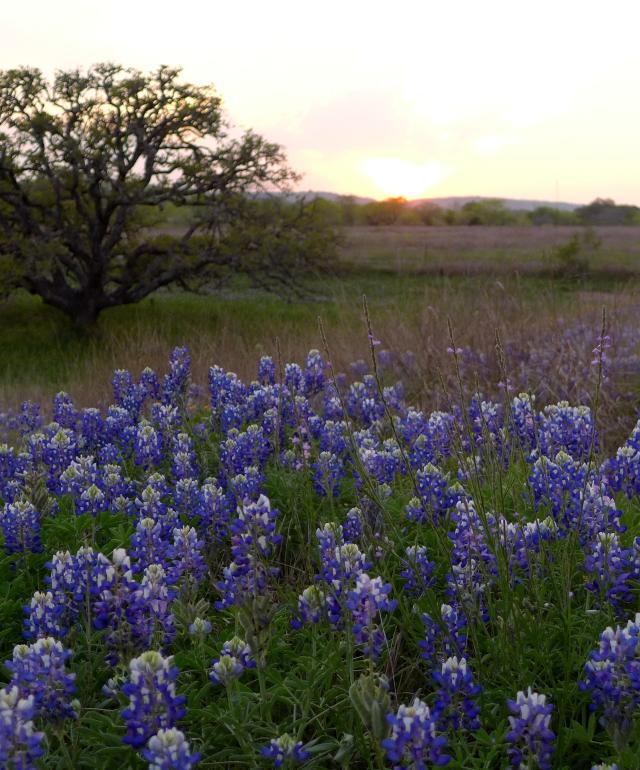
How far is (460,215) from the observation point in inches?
2618

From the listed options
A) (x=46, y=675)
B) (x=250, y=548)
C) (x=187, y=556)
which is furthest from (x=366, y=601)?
(x=187, y=556)

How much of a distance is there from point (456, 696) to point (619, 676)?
0.54 m

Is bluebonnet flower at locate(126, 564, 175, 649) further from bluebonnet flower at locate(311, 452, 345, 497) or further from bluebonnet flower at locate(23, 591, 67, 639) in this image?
bluebonnet flower at locate(311, 452, 345, 497)

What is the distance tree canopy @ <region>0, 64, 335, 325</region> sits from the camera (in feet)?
68.3

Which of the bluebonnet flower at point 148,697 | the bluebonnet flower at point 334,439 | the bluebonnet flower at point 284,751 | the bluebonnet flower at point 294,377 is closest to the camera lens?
the bluebonnet flower at point 148,697

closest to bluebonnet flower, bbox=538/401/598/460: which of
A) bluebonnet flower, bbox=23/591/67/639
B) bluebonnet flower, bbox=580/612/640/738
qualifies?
bluebonnet flower, bbox=580/612/640/738

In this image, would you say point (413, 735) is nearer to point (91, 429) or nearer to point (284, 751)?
point (284, 751)

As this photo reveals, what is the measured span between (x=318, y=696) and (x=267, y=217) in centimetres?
2066

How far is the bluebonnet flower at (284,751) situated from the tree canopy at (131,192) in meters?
19.4

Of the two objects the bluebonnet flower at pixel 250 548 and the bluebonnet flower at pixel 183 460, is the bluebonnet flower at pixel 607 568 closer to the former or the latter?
the bluebonnet flower at pixel 250 548

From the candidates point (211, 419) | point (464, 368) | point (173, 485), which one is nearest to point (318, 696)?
point (173, 485)

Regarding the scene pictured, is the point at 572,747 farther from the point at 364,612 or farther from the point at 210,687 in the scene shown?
the point at 210,687

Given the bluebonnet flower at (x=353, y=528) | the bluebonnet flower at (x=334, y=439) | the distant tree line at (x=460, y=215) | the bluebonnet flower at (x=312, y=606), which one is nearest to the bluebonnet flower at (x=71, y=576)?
the bluebonnet flower at (x=312, y=606)

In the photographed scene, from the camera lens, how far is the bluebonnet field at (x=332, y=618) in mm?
2312
